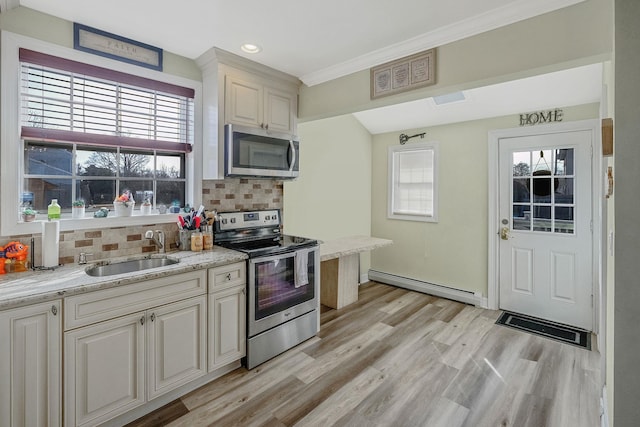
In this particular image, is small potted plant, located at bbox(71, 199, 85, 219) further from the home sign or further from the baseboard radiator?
the home sign

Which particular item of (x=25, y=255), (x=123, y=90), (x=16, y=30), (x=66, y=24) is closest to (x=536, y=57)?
(x=123, y=90)

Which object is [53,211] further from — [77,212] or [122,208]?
[122,208]

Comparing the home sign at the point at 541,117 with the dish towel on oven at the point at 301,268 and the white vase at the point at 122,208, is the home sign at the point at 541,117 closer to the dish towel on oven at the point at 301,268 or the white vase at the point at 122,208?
the dish towel on oven at the point at 301,268

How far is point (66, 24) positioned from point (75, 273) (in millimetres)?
1654

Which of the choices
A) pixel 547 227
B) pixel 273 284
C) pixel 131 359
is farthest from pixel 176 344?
pixel 547 227

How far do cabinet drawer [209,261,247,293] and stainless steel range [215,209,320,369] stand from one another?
5 cm

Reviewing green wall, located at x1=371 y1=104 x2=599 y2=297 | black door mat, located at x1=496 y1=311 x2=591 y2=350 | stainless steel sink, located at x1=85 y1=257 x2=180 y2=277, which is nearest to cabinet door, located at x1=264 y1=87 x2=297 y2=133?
stainless steel sink, located at x1=85 y1=257 x2=180 y2=277

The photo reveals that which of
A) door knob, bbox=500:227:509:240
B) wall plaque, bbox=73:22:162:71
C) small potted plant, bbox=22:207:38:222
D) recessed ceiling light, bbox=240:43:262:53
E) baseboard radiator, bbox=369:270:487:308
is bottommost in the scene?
baseboard radiator, bbox=369:270:487:308

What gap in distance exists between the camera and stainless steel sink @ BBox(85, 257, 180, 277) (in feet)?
7.05

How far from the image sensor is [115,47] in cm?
233

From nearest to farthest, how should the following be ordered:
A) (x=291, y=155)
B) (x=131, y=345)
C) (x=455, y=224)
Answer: (x=131, y=345)
(x=291, y=155)
(x=455, y=224)

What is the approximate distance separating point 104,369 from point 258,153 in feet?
6.07

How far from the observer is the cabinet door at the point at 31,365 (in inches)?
58.2

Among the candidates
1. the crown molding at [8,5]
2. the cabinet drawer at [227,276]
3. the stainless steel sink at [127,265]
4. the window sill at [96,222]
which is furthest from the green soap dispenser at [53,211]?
the crown molding at [8,5]
